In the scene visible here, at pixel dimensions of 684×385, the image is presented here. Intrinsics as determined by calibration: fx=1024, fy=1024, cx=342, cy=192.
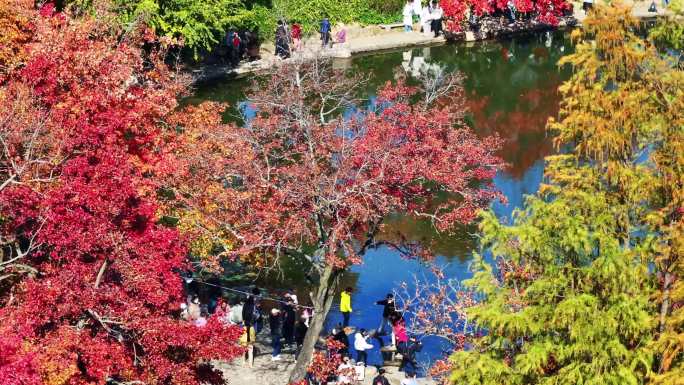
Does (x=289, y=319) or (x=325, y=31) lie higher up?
(x=325, y=31)

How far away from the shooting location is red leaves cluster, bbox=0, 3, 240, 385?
15977 millimetres

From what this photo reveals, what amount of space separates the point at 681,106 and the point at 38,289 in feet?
32.8

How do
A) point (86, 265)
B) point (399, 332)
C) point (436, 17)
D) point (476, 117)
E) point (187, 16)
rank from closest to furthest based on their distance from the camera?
point (86, 265)
point (399, 332)
point (476, 117)
point (187, 16)
point (436, 17)

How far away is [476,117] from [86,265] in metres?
28.7

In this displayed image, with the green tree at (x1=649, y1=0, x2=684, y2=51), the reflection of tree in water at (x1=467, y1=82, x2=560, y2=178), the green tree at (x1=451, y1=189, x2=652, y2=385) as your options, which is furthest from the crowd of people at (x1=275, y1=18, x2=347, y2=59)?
the green tree at (x1=649, y1=0, x2=684, y2=51)

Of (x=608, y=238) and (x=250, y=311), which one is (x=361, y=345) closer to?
(x=250, y=311)

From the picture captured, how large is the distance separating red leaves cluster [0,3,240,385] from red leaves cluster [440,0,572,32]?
116 ft

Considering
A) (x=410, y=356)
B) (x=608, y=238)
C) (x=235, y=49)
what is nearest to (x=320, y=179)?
(x=410, y=356)

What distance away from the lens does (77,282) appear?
16734 mm

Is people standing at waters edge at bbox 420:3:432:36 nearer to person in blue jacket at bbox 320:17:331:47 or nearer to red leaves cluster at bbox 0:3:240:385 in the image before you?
person in blue jacket at bbox 320:17:331:47

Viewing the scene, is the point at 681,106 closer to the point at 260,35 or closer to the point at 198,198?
the point at 198,198

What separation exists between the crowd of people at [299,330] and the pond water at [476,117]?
2.74 ft

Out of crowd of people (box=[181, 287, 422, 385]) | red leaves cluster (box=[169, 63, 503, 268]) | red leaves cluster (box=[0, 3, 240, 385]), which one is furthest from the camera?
crowd of people (box=[181, 287, 422, 385])

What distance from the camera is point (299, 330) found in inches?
933
